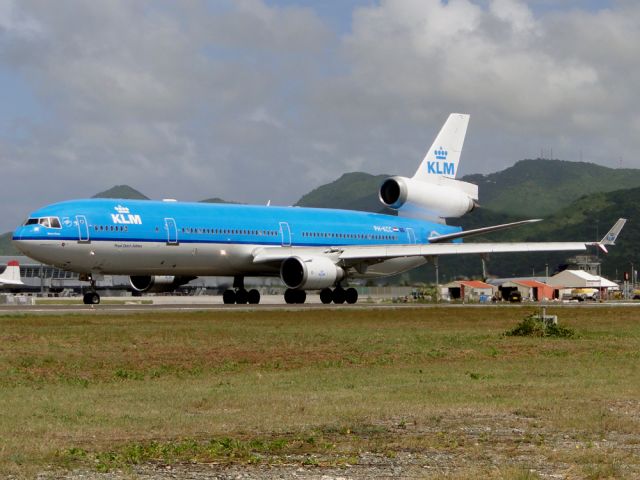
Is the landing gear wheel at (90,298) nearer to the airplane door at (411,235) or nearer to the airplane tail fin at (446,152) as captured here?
the airplane door at (411,235)

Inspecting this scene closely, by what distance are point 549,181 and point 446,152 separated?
64.6m

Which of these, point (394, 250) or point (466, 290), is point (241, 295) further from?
point (466, 290)

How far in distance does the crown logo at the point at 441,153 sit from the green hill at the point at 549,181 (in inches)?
1218

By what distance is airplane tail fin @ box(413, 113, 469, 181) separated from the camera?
2547 inches

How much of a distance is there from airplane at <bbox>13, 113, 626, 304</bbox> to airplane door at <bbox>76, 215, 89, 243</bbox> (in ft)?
0.14

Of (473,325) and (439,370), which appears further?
(473,325)

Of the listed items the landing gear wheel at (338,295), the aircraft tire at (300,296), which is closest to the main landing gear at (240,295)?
the aircraft tire at (300,296)

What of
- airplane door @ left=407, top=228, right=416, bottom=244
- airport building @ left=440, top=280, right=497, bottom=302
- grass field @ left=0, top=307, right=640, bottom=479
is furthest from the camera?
airport building @ left=440, top=280, right=497, bottom=302

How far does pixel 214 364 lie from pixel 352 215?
130 ft

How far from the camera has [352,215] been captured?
2405 inches

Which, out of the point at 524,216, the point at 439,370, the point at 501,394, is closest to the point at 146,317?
the point at 439,370

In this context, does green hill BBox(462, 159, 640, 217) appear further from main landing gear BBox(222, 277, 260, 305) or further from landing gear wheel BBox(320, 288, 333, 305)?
main landing gear BBox(222, 277, 260, 305)

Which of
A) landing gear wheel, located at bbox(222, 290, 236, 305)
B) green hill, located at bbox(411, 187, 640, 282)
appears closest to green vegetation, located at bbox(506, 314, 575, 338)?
landing gear wheel, located at bbox(222, 290, 236, 305)

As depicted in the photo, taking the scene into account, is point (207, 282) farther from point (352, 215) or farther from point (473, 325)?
point (473, 325)
